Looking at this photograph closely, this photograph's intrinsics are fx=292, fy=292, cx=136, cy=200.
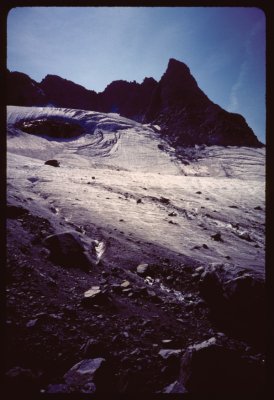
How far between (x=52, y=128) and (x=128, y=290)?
16778 millimetres

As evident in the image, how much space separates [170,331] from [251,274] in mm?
1284

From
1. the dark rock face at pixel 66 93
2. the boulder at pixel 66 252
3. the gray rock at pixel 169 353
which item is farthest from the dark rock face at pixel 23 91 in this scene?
the gray rock at pixel 169 353

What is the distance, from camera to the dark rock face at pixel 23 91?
39375mm

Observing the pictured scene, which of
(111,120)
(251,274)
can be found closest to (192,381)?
(251,274)

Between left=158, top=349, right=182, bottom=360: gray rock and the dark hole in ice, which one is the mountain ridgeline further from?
left=158, top=349, right=182, bottom=360: gray rock

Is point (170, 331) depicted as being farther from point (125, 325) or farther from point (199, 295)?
point (199, 295)

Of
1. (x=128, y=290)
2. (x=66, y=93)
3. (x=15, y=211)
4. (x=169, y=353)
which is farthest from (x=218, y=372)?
(x=66, y=93)

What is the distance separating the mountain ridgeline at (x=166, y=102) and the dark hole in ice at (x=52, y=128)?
10.0ft

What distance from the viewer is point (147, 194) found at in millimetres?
9734

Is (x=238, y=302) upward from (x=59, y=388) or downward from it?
upward

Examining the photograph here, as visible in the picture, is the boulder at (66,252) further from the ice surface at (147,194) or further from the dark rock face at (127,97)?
the dark rock face at (127,97)

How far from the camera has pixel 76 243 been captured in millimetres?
4594

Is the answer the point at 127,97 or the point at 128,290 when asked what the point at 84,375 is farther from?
the point at 127,97

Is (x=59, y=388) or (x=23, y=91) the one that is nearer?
(x=59, y=388)
